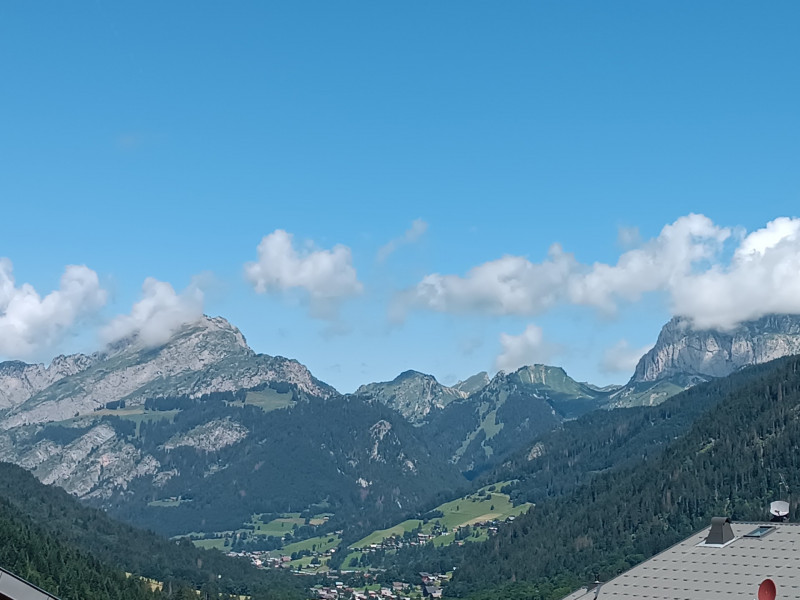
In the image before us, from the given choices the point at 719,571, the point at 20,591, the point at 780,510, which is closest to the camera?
the point at 20,591

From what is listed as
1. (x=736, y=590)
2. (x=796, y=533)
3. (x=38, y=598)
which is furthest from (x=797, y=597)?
(x=38, y=598)

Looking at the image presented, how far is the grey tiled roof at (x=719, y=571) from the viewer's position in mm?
49344

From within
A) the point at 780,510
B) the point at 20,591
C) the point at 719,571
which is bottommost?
the point at 719,571

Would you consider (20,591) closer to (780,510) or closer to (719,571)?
(719,571)

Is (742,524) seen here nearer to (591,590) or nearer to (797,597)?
(591,590)

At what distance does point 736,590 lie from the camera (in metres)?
49.2

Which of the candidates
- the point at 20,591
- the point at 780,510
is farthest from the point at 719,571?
the point at 20,591

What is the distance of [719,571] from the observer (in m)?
52.0

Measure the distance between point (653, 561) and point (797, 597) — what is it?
11523 millimetres

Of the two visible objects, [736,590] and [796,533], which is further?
[796,533]

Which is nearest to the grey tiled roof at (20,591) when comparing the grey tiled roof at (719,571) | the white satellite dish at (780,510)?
the grey tiled roof at (719,571)

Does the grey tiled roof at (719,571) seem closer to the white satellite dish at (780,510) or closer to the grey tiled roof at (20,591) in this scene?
the white satellite dish at (780,510)

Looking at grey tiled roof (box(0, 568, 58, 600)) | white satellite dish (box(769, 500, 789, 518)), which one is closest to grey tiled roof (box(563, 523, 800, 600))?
white satellite dish (box(769, 500, 789, 518))

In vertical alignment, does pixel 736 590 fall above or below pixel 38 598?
below
